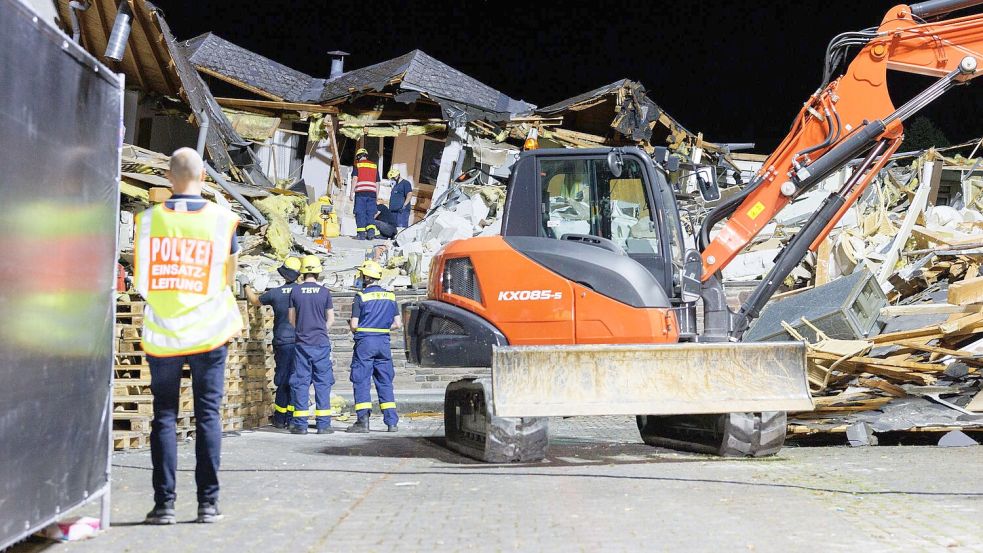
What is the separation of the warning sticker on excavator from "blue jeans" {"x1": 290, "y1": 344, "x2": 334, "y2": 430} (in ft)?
15.7

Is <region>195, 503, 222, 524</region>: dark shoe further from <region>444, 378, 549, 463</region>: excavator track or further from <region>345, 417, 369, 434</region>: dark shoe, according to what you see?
<region>345, 417, 369, 434</region>: dark shoe

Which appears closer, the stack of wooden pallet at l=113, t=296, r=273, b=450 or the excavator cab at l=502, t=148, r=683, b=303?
the excavator cab at l=502, t=148, r=683, b=303

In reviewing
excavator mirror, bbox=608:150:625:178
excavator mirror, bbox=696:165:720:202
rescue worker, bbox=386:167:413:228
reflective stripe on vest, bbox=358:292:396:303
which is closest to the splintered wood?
excavator mirror, bbox=696:165:720:202

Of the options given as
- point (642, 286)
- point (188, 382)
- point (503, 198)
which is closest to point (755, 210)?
point (642, 286)

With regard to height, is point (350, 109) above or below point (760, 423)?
above

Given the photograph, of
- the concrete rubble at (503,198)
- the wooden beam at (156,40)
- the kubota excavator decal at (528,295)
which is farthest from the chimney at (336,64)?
the kubota excavator decal at (528,295)

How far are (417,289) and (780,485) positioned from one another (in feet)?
38.2

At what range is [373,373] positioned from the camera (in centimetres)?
1114

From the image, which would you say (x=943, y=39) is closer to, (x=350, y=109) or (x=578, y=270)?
(x=578, y=270)

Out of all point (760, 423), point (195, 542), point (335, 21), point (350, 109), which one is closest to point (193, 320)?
point (195, 542)

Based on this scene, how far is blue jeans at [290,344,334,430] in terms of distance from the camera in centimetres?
1077

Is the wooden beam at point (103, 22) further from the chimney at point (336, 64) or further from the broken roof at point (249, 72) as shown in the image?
the chimney at point (336, 64)

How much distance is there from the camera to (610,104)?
25.5m

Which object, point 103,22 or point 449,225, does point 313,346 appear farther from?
point 449,225
